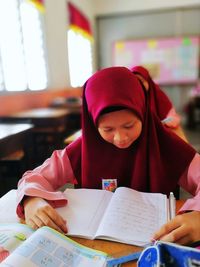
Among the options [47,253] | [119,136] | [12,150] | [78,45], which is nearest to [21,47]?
[12,150]

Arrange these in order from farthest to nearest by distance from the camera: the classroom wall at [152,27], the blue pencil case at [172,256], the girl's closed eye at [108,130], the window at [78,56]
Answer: the classroom wall at [152,27]
the window at [78,56]
the girl's closed eye at [108,130]
the blue pencil case at [172,256]

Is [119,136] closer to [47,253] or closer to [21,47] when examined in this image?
[47,253]

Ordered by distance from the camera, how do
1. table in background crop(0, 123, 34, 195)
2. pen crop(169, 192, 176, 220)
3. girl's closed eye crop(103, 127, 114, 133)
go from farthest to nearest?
1. table in background crop(0, 123, 34, 195)
2. girl's closed eye crop(103, 127, 114, 133)
3. pen crop(169, 192, 176, 220)

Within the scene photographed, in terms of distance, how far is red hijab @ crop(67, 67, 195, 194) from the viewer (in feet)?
2.48

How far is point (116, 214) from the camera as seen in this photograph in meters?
0.65

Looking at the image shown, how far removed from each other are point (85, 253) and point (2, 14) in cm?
295

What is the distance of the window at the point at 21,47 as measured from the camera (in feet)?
9.55

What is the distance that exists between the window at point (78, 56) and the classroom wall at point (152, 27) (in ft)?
2.03

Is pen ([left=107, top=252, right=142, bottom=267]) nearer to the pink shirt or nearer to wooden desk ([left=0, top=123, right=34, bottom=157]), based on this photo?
the pink shirt

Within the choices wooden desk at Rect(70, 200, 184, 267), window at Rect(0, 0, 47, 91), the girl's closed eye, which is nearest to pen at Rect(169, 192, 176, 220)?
wooden desk at Rect(70, 200, 184, 267)

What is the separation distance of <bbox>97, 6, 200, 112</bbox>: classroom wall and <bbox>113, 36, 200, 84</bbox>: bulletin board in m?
0.16

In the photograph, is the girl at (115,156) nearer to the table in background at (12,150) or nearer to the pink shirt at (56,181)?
the pink shirt at (56,181)

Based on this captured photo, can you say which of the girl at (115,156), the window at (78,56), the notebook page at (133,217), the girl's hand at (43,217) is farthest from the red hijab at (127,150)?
the window at (78,56)

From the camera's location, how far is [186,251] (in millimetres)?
428
